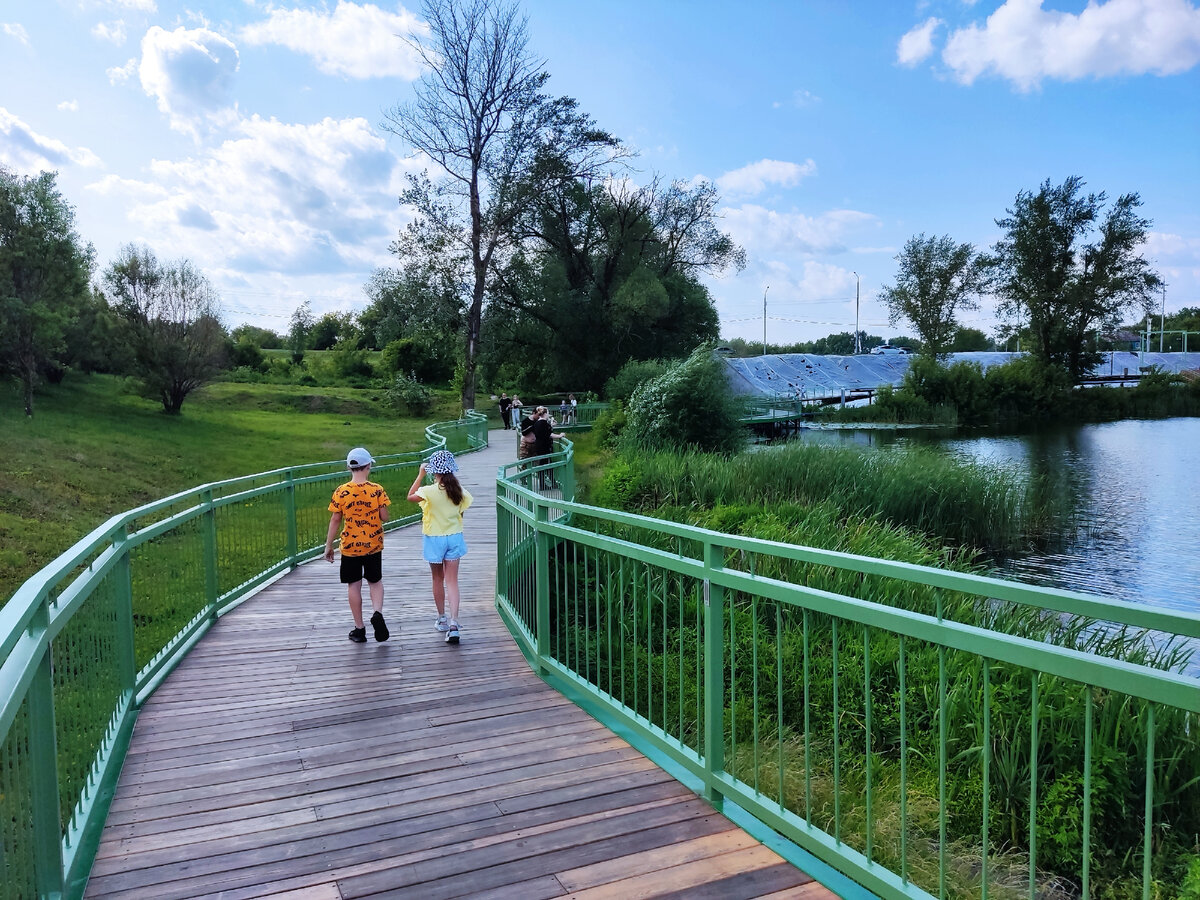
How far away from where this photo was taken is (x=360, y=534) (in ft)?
21.6

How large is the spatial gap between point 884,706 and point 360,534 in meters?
4.67

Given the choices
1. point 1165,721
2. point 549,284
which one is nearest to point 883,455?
point 1165,721

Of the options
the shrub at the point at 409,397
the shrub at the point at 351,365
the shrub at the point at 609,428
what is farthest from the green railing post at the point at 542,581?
the shrub at the point at 351,365

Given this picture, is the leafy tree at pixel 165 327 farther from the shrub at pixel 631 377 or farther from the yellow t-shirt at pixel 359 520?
the yellow t-shirt at pixel 359 520

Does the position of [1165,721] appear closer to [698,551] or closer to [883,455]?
[698,551]

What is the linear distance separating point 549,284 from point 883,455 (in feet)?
102

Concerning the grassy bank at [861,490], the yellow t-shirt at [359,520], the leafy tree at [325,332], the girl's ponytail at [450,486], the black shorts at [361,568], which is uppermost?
the leafy tree at [325,332]

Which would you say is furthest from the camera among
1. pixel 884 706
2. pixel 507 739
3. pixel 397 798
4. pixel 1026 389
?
pixel 1026 389

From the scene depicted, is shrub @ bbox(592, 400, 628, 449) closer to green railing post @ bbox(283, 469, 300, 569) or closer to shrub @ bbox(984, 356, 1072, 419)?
green railing post @ bbox(283, 469, 300, 569)

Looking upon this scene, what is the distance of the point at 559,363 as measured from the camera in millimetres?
47844

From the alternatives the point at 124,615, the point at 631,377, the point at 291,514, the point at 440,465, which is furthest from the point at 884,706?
the point at 631,377

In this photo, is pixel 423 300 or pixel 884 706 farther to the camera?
pixel 423 300

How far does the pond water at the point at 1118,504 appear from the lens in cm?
1262

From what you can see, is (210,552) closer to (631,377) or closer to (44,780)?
(44,780)
